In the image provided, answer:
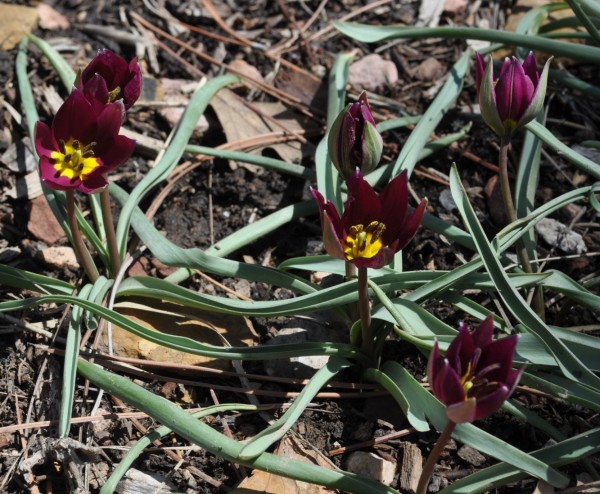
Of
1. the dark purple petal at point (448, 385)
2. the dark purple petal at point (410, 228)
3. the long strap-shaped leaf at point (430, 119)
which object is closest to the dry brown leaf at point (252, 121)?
the long strap-shaped leaf at point (430, 119)

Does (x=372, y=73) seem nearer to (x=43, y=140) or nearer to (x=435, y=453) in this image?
(x=43, y=140)

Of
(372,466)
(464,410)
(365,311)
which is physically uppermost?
(464,410)

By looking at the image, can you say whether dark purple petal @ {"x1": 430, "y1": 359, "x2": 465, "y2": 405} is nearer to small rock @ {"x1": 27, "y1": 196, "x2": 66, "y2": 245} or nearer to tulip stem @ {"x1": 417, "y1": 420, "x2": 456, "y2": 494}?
tulip stem @ {"x1": 417, "y1": 420, "x2": 456, "y2": 494}

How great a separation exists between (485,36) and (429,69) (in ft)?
1.72

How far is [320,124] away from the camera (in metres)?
3.15

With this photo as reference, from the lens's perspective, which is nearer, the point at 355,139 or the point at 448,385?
the point at 448,385

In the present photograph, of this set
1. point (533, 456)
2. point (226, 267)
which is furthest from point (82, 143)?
point (533, 456)

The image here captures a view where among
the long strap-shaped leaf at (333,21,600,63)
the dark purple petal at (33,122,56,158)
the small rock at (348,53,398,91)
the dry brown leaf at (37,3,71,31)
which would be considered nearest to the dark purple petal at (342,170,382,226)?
the dark purple petal at (33,122,56,158)

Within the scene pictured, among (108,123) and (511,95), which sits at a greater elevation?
(511,95)

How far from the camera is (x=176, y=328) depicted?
2436 millimetres

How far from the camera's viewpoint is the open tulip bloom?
219 centimetres

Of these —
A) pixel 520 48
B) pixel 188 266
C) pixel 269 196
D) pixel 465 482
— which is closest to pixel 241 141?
pixel 269 196

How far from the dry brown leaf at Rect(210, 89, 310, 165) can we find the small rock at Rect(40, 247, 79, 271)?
2.48ft

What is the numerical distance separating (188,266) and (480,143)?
1310 mm
